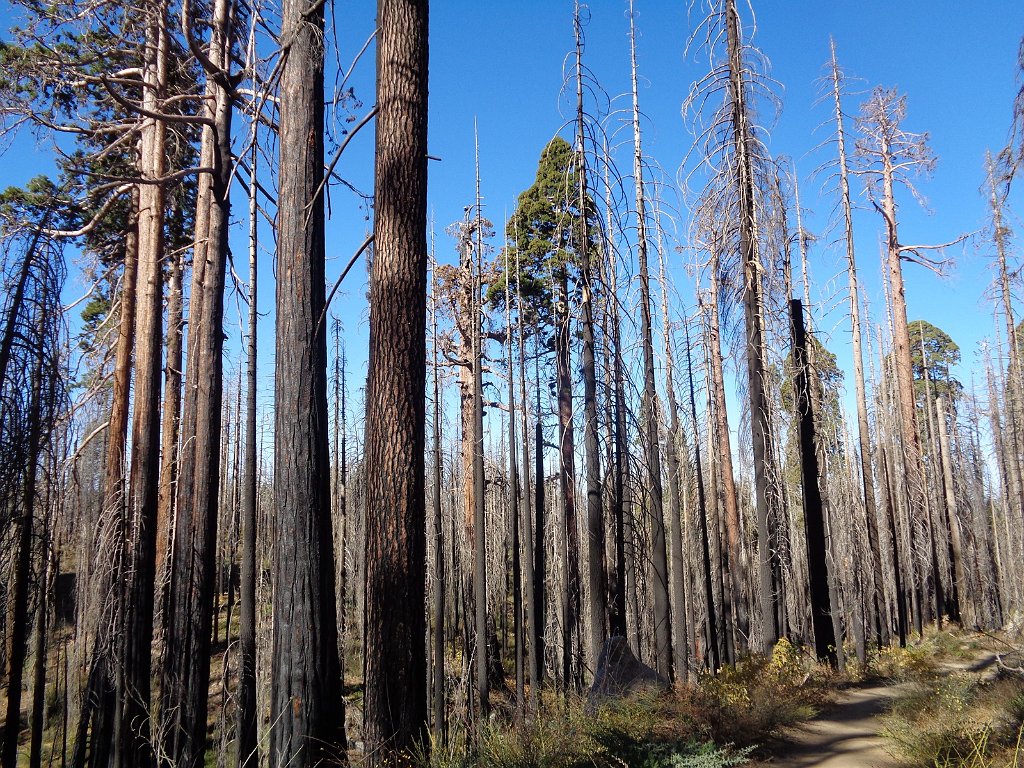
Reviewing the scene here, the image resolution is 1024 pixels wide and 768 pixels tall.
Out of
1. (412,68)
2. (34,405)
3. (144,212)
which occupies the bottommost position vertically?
(34,405)

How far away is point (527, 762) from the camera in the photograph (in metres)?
4.48

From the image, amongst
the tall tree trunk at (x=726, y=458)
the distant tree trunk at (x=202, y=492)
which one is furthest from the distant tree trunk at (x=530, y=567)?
the distant tree trunk at (x=202, y=492)

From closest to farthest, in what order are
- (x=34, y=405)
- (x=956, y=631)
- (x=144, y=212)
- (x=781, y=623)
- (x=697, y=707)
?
(x=34, y=405)
(x=697, y=707)
(x=144, y=212)
(x=956, y=631)
(x=781, y=623)

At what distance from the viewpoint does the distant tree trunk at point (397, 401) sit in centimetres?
407

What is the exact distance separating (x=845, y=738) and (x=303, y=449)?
246 inches

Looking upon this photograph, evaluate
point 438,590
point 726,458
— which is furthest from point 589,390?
point 726,458

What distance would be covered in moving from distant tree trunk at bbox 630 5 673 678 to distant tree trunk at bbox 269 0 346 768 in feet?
20.4

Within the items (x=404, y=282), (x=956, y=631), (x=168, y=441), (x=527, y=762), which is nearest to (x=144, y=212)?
(x=168, y=441)

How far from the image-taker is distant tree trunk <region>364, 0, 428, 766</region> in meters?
4.07

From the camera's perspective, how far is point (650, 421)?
10.7 meters

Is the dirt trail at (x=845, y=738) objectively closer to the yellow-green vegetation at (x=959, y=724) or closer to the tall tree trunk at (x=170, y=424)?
the yellow-green vegetation at (x=959, y=724)

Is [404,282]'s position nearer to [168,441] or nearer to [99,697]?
[99,697]

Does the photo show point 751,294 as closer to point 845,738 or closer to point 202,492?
point 845,738

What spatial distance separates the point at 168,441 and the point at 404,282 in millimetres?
8705
